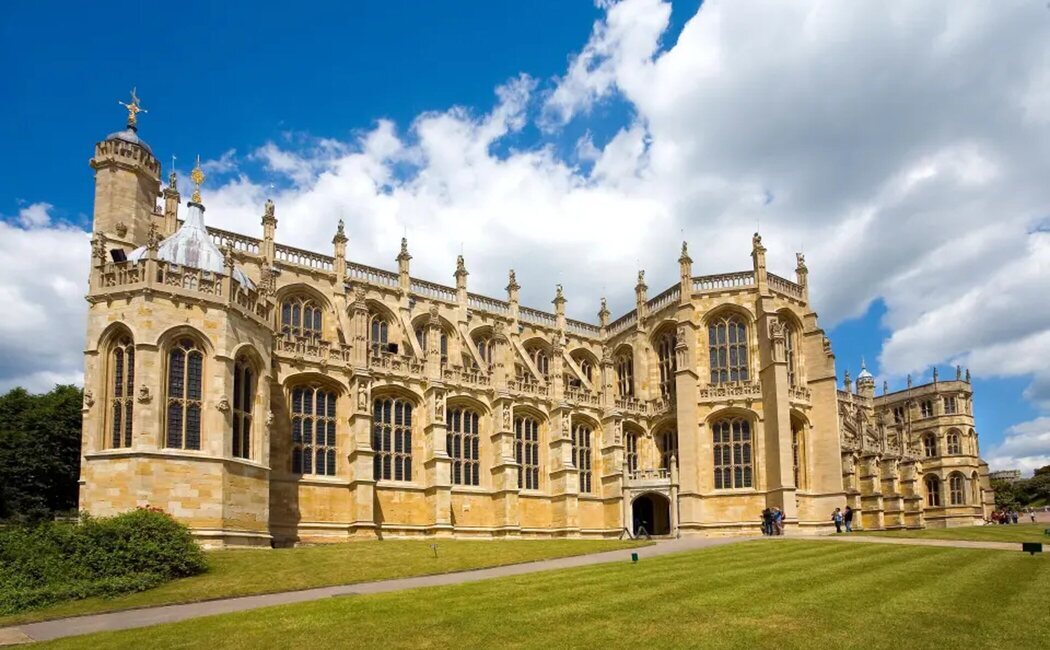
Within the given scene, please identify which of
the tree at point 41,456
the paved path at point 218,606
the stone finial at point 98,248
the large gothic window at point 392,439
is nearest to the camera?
the paved path at point 218,606

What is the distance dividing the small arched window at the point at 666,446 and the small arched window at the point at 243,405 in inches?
1106

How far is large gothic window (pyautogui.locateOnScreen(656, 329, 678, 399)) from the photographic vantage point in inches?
2125

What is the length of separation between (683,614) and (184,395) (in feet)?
68.9

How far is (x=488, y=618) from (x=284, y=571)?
10.7m

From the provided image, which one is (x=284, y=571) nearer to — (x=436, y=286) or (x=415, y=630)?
(x=415, y=630)

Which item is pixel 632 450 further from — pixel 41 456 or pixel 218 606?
pixel 218 606

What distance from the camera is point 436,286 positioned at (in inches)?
1994

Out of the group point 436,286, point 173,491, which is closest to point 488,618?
point 173,491

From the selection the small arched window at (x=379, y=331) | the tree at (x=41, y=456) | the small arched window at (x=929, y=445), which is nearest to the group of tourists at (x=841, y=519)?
the small arched window at (x=379, y=331)

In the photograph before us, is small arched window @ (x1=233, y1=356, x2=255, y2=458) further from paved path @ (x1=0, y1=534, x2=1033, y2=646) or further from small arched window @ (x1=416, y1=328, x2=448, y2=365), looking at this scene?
small arched window @ (x1=416, y1=328, x2=448, y2=365)

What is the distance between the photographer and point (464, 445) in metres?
45.0

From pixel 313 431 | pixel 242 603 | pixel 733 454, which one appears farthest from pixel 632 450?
pixel 242 603

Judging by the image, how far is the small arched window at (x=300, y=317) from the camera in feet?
141

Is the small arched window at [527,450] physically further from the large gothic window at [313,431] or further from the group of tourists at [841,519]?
the group of tourists at [841,519]
